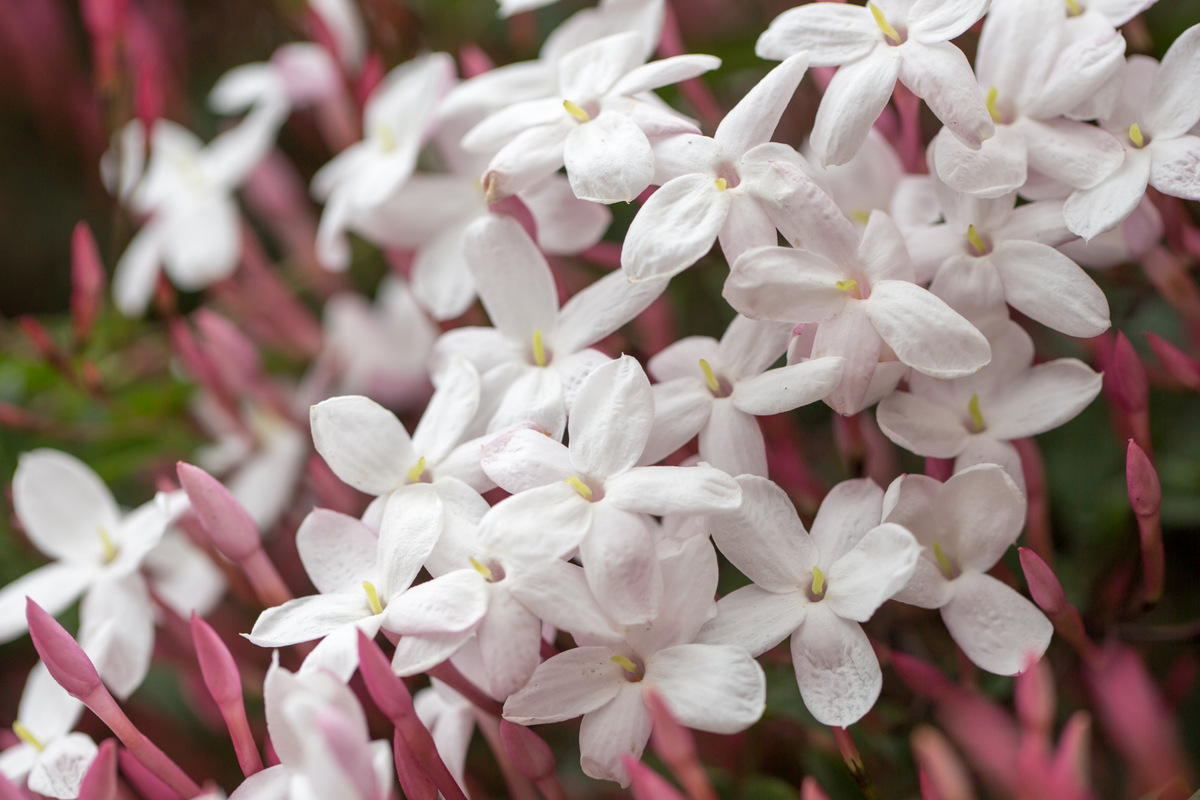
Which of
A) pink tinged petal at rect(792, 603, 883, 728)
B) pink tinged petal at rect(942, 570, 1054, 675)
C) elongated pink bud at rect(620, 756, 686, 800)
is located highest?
elongated pink bud at rect(620, 756, 686, 800)

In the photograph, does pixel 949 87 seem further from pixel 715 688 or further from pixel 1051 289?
pixel 715 688

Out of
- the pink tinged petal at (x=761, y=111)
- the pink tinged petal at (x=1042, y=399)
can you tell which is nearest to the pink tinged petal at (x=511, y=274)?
the pink tinged petal at (x=761, y=111)

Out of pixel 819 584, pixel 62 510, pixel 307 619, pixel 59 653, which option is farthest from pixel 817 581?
pixel 62 510

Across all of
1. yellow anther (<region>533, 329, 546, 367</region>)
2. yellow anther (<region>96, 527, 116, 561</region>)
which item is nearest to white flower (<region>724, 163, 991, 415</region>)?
yellow anther (<region>533, 329, 546, 367</region>)

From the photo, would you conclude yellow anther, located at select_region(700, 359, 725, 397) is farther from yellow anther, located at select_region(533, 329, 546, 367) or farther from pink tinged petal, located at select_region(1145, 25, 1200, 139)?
pink tinged petal, located at select_region(1145, 25, 1200, 139)

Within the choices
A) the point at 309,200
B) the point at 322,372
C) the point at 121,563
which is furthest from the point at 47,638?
the point at 309,200

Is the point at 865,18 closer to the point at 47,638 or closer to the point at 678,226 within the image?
the point at 678,226
